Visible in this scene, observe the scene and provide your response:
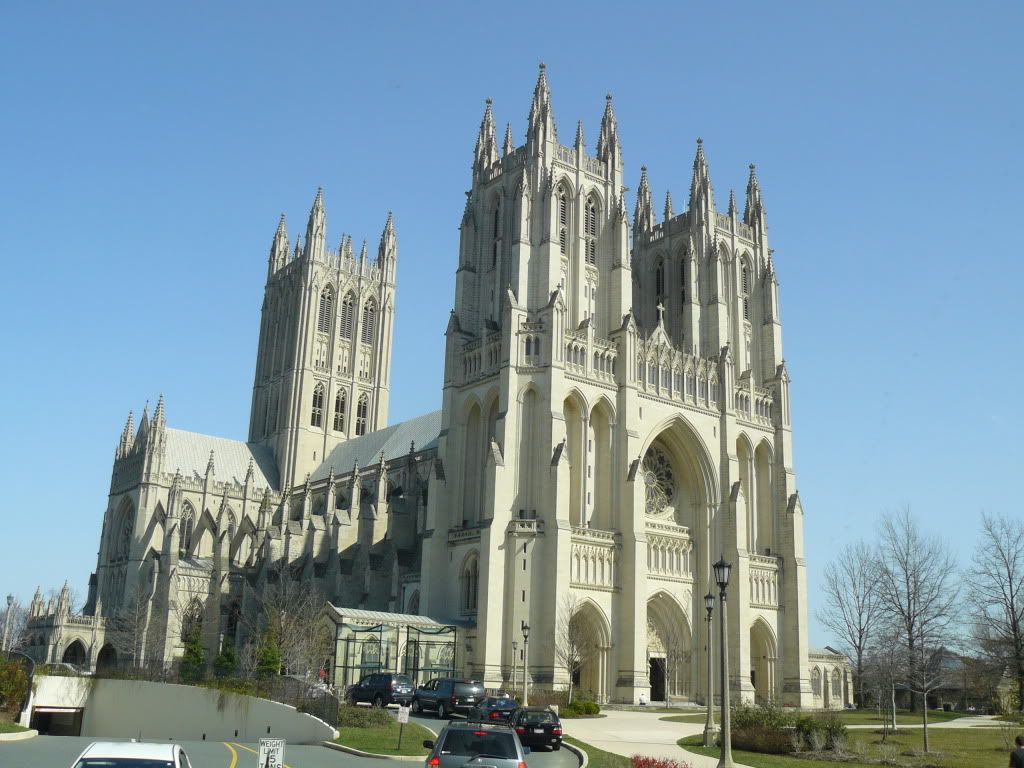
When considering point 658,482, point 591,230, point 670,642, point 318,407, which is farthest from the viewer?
point 318,407

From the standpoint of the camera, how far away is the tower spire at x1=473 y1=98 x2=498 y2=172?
219 ft

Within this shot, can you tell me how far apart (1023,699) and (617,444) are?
24.1 m

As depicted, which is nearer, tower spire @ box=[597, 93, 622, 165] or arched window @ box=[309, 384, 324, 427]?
tower spire @ box=[597, 93, 622, 165]

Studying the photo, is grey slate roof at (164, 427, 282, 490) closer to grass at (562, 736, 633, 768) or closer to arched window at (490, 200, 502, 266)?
arched window at (490, 200, 502, 266)

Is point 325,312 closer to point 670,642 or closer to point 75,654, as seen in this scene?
point 75,654

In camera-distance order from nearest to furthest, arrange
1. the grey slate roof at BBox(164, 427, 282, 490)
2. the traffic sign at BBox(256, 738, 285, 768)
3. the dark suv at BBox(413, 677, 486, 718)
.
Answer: the traffic sign at BBox(256, 738, 285, 768) < the dark suv at BBox(413, 677, 486, 718) < the grey slate roof at BBox(164, 427, 282, 490)

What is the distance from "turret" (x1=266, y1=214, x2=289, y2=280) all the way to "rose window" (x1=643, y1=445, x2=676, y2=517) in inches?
2227

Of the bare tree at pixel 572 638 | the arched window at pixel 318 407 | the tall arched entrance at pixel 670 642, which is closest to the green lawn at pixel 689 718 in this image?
the bare tree at pixel 572 638

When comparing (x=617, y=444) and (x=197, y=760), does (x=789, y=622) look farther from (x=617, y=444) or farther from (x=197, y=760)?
(x=197, y=760)

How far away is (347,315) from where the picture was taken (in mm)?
101938

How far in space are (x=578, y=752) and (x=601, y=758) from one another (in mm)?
2485

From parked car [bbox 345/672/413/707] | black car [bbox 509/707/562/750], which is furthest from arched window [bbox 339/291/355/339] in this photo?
black car [bbox 509/707/562/750]

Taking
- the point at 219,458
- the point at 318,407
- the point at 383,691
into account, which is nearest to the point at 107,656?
the point at 219,458

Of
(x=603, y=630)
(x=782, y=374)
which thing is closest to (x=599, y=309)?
(x=782, y=374)
